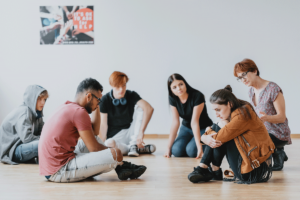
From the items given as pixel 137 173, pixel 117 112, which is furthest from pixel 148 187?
pixel 117 112

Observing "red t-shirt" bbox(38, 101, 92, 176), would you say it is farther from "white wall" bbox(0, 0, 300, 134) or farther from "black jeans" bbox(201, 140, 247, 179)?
"white wall" bbox(0, 0, 300, 134)

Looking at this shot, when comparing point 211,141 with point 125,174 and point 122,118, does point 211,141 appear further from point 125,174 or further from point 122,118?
point 122,118

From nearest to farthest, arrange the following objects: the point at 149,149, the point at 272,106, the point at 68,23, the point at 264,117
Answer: the point at 264,117 < the point at 272,106 < the point at 149,149 < the point at 68,23

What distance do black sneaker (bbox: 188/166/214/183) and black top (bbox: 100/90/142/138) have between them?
1523 millimetres

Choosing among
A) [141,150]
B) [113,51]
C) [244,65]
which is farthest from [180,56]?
[244,65]

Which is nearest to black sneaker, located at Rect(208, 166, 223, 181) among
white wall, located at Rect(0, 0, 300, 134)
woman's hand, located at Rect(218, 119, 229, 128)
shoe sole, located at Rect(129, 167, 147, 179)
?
woman's hand, located at Rect(218, 119, 229, 128)

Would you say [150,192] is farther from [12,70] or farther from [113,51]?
[12,70]

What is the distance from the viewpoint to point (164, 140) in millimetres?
4672

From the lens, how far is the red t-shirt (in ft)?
6.81

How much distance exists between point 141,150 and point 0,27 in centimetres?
314

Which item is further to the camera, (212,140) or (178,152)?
(178,152)

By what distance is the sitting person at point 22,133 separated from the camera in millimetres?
2848

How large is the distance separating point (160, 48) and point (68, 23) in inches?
57.6

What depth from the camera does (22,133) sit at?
9.31ft
